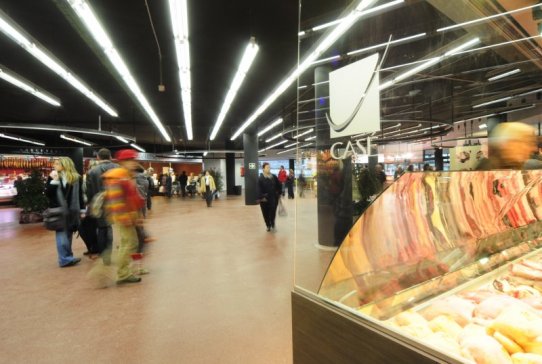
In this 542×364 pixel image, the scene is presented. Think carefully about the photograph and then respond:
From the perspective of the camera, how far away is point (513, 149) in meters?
1.59

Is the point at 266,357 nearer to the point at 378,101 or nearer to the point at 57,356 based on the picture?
the point at 57,356

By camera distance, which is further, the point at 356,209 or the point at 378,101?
the point at 356,209

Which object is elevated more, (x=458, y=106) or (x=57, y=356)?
(x=458, y=106)

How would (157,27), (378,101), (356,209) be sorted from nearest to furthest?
(378,101) < (356,209) < (157,27)

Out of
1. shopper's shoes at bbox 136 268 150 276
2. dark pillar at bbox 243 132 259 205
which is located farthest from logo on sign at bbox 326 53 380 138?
dark pillar at bbox 243 132 259 205

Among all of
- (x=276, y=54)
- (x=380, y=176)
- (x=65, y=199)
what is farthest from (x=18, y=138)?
(x=380, y=176)

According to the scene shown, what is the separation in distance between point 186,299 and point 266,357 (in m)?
1.31

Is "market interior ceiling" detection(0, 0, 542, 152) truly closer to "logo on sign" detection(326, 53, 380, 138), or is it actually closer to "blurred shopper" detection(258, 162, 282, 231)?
"logo on sign" detection(326, 53, 380, 138)

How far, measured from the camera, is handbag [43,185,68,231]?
154 inches

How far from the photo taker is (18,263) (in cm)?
434

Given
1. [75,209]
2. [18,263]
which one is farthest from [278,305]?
[18,263]

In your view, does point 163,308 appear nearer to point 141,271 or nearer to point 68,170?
point 141,271

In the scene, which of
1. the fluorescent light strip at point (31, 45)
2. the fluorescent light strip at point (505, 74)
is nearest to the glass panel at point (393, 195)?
the fluorescent light strip at point (505, 74)

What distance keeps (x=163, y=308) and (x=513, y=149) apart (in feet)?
9.87
